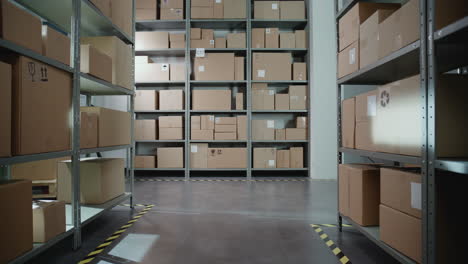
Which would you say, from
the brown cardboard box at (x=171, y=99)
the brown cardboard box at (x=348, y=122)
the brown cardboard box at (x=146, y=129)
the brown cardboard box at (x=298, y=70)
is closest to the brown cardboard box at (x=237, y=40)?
the brown cardboard box at (x=298, y=70)

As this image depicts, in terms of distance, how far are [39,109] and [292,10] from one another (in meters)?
4.36

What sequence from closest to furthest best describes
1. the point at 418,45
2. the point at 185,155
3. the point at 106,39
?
the point at 418,45 → the point at 106,39 → the point at 185,155

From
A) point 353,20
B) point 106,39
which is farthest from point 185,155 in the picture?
point 353,20

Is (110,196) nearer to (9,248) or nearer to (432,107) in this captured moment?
(9,248)

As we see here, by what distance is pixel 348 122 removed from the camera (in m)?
2.19

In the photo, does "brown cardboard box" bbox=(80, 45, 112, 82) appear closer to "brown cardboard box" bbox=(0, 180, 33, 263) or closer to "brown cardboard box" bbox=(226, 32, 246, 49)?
"brown cardboard box" bbox=(0, 180, 33, 263)

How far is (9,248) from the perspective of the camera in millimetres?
1334

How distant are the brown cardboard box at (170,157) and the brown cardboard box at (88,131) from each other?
2602 mm

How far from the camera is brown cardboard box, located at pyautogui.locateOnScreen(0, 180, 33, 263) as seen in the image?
1.31 meters

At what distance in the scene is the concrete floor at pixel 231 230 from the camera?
1811mm

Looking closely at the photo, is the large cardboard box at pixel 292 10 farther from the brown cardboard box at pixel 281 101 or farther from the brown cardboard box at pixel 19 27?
the brown cardboard box at pixel 19 27

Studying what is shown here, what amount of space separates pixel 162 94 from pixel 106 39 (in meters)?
2.41

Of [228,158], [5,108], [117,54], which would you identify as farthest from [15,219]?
[228,158]

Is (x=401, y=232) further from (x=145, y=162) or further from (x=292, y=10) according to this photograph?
(x=292, y=10)
